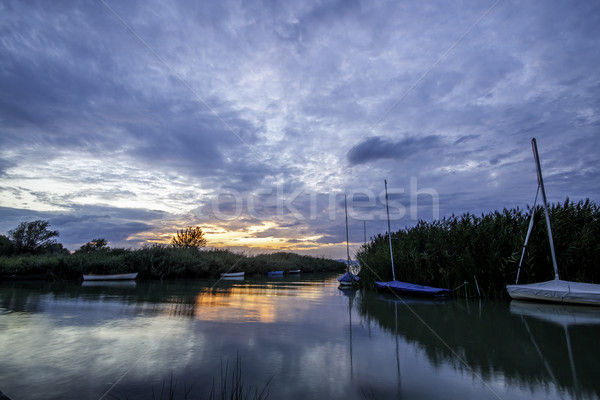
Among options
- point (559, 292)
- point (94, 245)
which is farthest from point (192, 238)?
point (559, 292)

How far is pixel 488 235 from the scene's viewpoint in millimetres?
12625

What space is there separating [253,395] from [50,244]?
34821 mm

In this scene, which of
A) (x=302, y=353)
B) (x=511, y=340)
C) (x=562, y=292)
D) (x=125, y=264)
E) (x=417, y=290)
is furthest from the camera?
(x=125, y=264)

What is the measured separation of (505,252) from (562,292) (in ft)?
9.61

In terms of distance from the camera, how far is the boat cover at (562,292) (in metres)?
8.73

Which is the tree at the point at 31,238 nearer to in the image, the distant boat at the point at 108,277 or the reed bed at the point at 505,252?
the distant boat at the point at 108,277

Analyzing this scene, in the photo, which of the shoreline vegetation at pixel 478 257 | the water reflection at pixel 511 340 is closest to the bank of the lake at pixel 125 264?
the shoreline vegetation at pixel 478 257

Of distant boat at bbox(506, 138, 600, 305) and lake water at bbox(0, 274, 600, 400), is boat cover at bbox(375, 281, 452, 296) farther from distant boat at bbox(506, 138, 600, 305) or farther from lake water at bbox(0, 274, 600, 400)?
lake water at bbox(0, 274, 600, 400)

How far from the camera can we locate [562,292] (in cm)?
903

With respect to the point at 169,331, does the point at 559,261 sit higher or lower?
higher

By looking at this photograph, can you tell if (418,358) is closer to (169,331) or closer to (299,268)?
(169,331)

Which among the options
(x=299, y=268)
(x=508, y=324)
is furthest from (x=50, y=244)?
(x=508, y=324)

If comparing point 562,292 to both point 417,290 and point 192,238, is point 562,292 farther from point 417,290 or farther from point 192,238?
point 192,238

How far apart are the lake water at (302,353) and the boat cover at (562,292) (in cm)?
44
